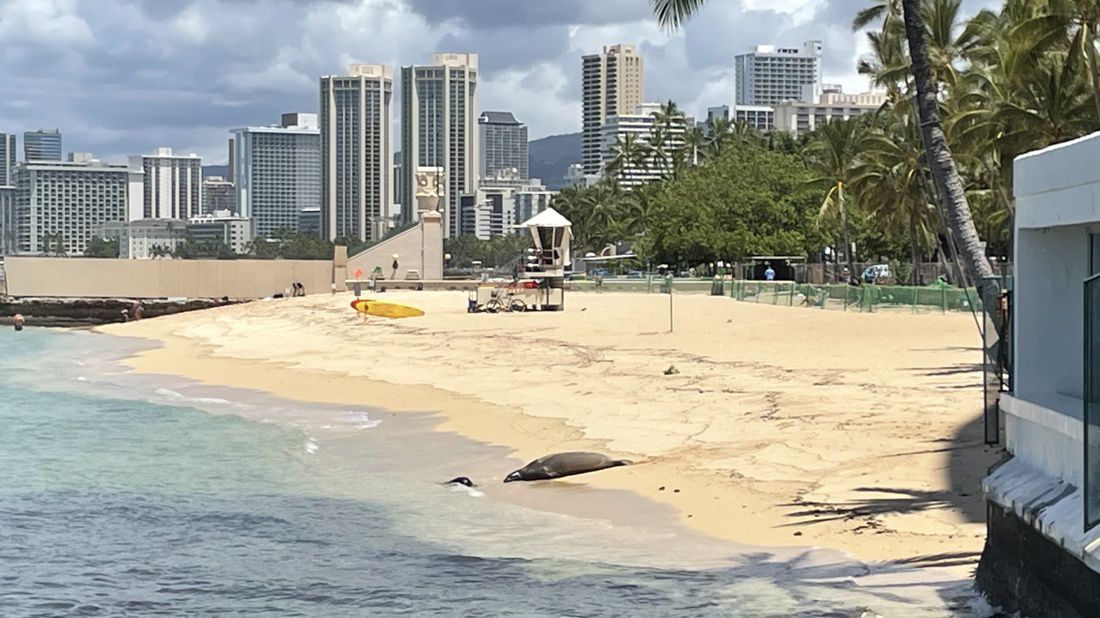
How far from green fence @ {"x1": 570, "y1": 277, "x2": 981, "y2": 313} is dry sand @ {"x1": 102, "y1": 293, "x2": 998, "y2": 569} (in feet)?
2.51

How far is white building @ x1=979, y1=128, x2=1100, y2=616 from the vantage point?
680 centimetres

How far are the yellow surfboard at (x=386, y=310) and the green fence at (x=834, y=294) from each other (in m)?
10.8

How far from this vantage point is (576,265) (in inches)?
3765

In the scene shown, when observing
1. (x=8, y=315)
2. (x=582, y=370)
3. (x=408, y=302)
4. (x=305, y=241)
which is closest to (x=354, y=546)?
(x=582, y=370)

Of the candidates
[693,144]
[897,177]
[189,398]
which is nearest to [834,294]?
[897,177]

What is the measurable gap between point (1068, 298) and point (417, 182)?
6398cm

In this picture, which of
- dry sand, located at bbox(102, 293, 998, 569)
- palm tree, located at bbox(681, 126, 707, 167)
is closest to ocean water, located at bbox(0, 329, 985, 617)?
dry sand, located at bbox(102, 293, 998, 569)

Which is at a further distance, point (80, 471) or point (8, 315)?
point (8, 315)

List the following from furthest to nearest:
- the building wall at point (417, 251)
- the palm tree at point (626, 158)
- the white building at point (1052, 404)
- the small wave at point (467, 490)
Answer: the palm tree at point (626, 158) → the building wall at point (417, 251) → the small wave at point (467, 490) → the white building at point (1052, 404)

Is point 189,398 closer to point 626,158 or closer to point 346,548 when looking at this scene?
point 346,548

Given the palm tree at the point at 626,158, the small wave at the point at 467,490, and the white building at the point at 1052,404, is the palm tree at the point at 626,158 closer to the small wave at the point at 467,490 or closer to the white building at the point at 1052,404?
the small wave at the point at 467,490

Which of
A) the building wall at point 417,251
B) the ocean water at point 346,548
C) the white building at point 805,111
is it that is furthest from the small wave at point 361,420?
the white building at point 805,111

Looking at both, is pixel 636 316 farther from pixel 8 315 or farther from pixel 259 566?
pixel 8 315

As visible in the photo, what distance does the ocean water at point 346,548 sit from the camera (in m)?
10.0
